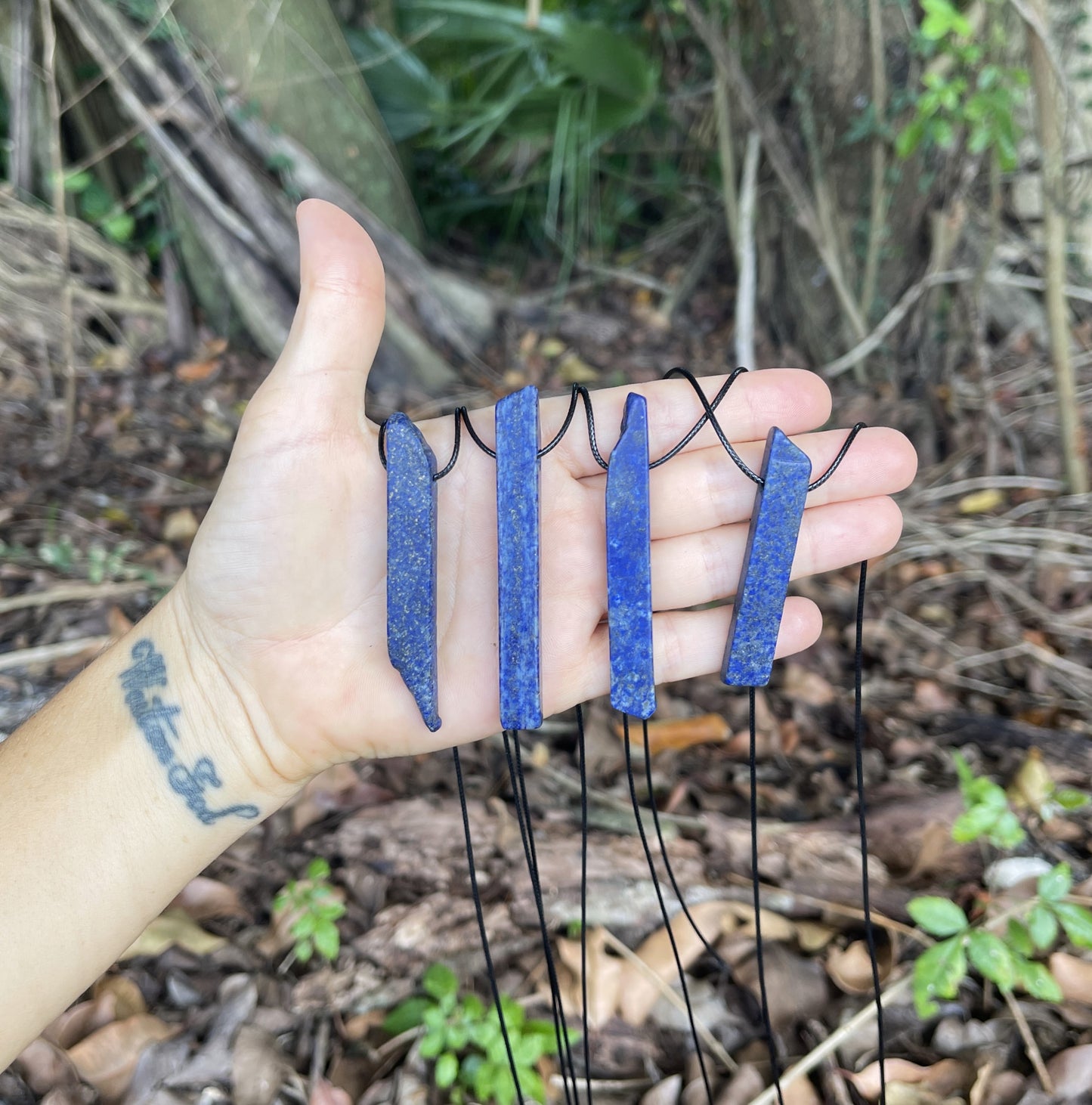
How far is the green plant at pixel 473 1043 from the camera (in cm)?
149

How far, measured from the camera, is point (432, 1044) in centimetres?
150

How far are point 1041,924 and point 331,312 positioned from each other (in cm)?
158

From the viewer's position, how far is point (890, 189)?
2879 mm

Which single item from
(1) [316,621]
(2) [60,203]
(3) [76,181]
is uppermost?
(3) [76,181]

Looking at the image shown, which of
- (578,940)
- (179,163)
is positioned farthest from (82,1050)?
(179,163)

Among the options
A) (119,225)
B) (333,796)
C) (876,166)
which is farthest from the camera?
(119,225)

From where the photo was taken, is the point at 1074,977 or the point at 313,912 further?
the point at 313,912

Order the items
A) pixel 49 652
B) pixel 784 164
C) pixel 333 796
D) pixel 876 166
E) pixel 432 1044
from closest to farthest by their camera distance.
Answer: pixel 432 1044 < pixel 333 796 < pixel 49 652 < pixel 876 166 < pixel 784 164

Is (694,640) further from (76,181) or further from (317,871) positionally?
(76,181)

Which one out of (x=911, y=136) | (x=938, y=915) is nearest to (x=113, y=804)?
(x=938, y=915)

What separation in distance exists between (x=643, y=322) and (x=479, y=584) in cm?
235

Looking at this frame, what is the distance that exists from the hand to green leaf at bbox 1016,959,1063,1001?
66 centimetres

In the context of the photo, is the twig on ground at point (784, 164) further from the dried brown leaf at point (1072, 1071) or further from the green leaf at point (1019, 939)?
the dried brown leaf at point (1072, 1071)

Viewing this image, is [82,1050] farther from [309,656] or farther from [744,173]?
[744,173]
